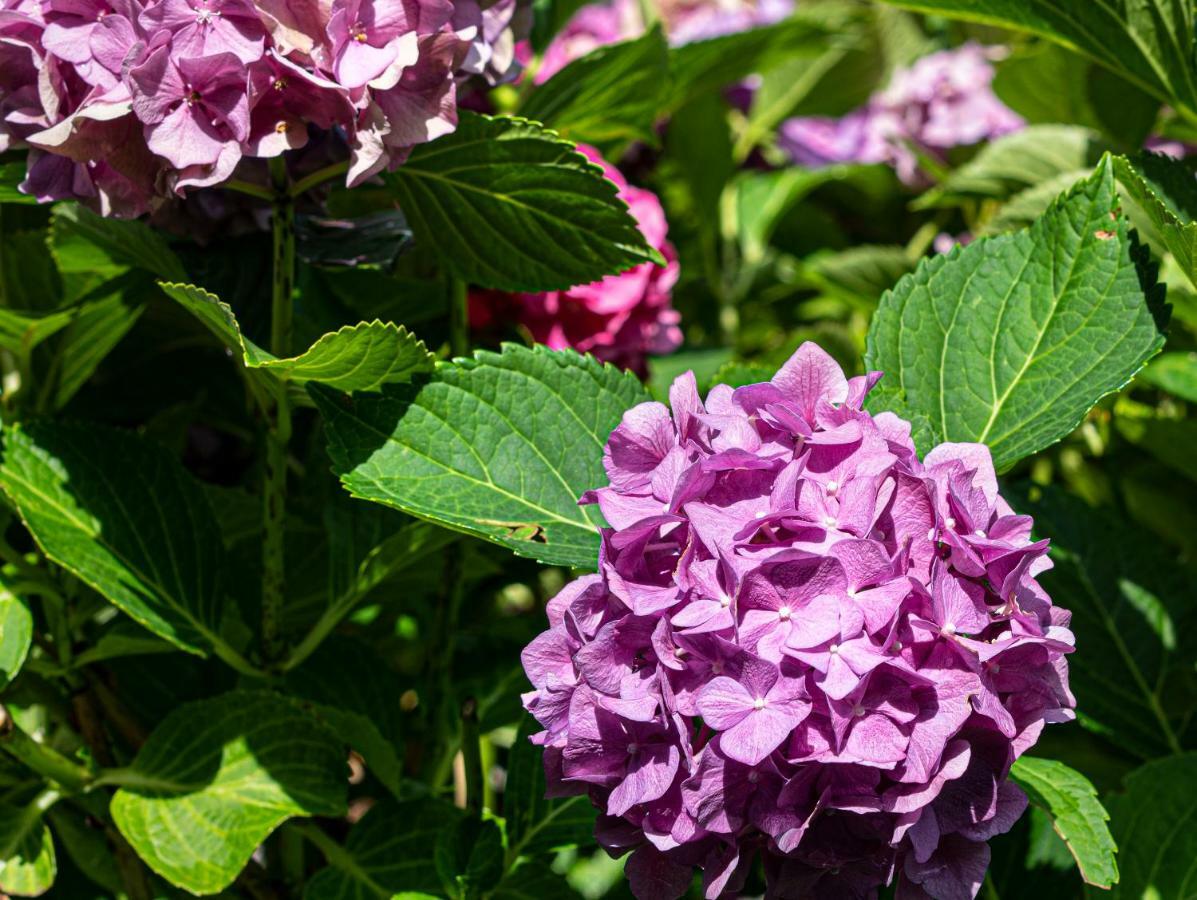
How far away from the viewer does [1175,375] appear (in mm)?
1154

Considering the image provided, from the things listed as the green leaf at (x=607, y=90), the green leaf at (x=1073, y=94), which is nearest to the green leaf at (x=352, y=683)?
the green leaf at (x=607, y=90)

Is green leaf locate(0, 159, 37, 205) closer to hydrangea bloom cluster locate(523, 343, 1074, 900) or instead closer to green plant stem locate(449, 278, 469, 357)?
green plant stem locate(449, 278, 469, 357)

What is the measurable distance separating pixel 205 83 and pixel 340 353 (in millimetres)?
174

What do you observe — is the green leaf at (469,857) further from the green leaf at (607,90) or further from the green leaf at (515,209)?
the green leaf at (607,90)

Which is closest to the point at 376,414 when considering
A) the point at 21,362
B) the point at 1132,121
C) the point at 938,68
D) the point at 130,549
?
the point at 130,549

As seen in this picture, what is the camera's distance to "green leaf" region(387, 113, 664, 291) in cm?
86

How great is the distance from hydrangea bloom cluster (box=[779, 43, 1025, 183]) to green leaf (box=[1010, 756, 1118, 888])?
3.57ft

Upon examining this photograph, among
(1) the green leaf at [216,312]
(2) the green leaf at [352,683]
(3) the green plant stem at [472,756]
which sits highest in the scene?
(1) the green leaf at [216,312]

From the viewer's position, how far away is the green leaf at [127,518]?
35.1 inches

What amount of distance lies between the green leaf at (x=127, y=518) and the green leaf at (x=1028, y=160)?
950 mm

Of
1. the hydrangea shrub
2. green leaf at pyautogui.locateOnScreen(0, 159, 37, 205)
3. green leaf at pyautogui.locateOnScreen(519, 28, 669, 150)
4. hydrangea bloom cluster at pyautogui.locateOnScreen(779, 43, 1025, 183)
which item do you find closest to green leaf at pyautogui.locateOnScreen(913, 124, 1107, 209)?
the hydrangea shrub

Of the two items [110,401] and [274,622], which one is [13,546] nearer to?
[110,401]

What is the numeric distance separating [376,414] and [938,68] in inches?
52.0

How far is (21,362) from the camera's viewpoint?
39.9 inches
